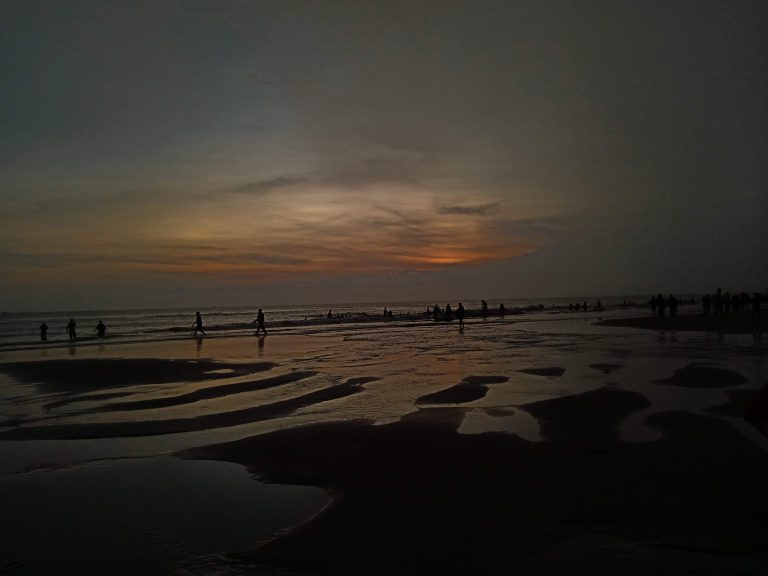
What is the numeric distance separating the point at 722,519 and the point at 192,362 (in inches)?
957

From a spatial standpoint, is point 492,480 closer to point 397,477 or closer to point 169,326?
point 397,477

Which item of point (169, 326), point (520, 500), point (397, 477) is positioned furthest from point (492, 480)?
point (169, 326)

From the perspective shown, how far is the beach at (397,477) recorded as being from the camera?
559cm

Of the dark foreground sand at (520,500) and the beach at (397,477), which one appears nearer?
the dark foreground sand at (520,500)

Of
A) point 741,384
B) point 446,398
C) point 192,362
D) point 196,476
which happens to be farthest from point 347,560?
point 192,362

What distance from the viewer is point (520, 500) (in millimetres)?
6980

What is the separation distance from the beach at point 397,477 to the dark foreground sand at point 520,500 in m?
0.03

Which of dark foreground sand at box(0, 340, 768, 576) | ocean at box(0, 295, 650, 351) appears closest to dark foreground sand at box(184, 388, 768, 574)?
dark foreground sand at box(0, 340, 768, 576)

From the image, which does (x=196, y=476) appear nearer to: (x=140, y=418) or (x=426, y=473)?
(x=426, y=473)

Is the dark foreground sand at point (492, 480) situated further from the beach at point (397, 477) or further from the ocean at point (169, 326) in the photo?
the ocean at point (169, 326)

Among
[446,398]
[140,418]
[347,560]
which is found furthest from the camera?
[446,398]

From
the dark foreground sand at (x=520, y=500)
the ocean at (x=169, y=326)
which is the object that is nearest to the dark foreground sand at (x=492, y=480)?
the dark foreground sand at (x=520, y=500)

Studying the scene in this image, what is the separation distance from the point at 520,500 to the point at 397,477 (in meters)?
1.93

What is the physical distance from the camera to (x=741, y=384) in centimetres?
1530
